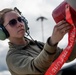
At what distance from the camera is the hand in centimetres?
185

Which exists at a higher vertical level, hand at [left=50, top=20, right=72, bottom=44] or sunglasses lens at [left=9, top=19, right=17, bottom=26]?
sunglasses lens at [left=9, top=19, right=17, bottom=26]

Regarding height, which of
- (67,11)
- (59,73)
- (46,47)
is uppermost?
(67,11)

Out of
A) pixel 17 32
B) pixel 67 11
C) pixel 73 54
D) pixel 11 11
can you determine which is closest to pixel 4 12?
pixel 11 11

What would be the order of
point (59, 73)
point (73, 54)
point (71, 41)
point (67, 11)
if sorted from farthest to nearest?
point (73, 54)
point (59, 73)
point (71, 41)
point (67, 11)

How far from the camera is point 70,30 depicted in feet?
6.17

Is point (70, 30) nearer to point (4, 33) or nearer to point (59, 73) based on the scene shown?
point (59, 73)

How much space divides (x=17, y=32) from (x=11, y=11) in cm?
34

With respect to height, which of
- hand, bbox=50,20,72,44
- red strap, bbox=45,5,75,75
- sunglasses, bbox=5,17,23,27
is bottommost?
red strap, bbox=45,5,75,75

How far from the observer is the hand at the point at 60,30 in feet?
6.08

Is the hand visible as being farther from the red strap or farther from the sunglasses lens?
the sunglasses lens

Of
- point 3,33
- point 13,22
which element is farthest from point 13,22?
point 3,33

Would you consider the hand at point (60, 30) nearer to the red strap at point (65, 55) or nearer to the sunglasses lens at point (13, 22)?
the red strap at point (65, 55)

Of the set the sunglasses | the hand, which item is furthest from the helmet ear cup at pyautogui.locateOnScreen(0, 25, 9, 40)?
the hand

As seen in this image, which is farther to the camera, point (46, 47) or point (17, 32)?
point (17, 32)
